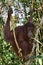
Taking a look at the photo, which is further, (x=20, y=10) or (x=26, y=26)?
(x=26, y=26)

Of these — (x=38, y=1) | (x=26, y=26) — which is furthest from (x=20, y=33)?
(x=38, y=1)

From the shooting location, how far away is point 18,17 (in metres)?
4.00

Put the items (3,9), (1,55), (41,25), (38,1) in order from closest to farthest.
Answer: (41,25) → (38,1) → (3,9) → (1,55)

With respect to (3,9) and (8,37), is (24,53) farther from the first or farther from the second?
(3,9)

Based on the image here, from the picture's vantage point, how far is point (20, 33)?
443 cm

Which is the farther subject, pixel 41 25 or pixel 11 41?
pixel 11 41

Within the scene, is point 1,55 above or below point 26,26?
below

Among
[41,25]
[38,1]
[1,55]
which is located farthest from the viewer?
[1,55]

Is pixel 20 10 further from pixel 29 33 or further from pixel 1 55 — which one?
pixel 1 55

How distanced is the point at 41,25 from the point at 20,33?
4.29ft

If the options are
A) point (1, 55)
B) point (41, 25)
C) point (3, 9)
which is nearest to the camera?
point (41, 25)

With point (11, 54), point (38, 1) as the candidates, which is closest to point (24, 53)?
point (11, 54)

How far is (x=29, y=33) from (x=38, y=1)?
692 millimetres

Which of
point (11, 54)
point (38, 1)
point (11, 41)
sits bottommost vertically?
point (11, 54)
